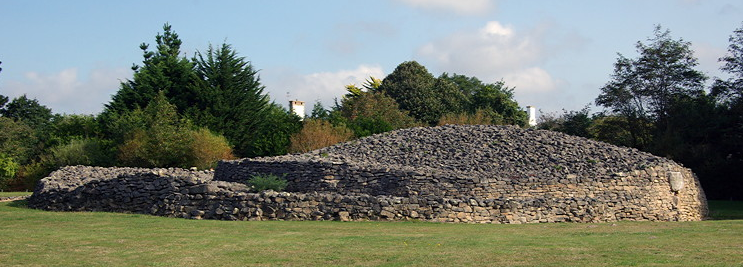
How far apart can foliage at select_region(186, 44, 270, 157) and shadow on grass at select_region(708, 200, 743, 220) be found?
21.1 meters

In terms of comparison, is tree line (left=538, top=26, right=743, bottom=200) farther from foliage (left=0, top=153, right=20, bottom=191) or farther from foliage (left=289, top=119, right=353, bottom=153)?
foliage (left=0, top=153, right=20, bottom=191)

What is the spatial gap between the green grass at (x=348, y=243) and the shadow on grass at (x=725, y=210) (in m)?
7.06

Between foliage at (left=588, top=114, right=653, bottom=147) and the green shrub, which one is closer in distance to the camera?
the green shrub

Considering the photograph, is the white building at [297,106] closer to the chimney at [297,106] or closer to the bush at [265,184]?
the chimney at [297,106]

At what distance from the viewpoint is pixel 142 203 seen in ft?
63.4

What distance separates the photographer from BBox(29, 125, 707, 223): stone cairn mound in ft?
60.0

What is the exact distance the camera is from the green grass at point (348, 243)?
34.8ft

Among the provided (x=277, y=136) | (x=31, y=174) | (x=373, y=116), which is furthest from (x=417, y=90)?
(x=31, y=174)

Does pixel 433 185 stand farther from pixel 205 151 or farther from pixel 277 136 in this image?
pixel 277 136

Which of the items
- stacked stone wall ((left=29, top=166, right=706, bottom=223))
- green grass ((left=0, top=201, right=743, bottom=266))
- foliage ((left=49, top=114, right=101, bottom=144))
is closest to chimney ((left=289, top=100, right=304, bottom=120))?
foliage ((left=49, top=114, right=101, bottom=144))

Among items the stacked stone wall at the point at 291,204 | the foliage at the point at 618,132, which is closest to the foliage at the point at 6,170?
the stacked stone wall at the point at 291,204

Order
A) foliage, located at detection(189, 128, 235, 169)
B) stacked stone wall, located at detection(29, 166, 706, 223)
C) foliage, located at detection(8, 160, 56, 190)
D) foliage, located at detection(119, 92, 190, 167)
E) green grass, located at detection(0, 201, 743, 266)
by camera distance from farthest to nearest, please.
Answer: foliage, located at detection(8, 160, 56, 190) < foliage, located at detection(119, 92, 190, 167) < foliage, located at detection(189, 128, 235, 169) < stacked stone wall, located at detection(29, 166, 706, 223) < green grass, located at detection(0, 201, 743, 266)

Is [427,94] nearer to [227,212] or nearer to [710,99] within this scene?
[710,99]

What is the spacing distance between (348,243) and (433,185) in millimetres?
8083
